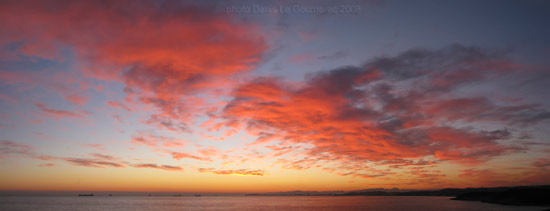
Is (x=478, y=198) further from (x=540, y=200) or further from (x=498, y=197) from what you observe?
(x=540, y=200)

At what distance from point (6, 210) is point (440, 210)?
146 meters

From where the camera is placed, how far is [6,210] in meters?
114

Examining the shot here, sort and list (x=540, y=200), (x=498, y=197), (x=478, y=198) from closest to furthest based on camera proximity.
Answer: (x=540, y=200) → (x=498, y=197) → (x=478, y=198)

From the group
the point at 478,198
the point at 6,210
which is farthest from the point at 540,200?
the point at 6,210

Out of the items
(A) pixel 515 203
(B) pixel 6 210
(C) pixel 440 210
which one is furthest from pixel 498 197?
(B) pixel 6 210

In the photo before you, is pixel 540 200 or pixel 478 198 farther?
pixel 478 198

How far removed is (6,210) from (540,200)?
20419cm

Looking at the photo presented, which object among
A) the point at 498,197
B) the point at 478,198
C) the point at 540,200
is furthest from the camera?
the point at 478,198

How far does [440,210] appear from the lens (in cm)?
10844

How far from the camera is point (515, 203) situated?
143 m

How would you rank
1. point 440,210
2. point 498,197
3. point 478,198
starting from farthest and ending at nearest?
1. point 478,198
2. point 498,197
3. point 440,210

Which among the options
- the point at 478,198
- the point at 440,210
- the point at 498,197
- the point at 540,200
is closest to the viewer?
the point at 440,210

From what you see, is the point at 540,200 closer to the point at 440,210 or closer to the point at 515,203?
the point at 515,203

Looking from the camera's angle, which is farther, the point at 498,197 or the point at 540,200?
the point at 498,197
